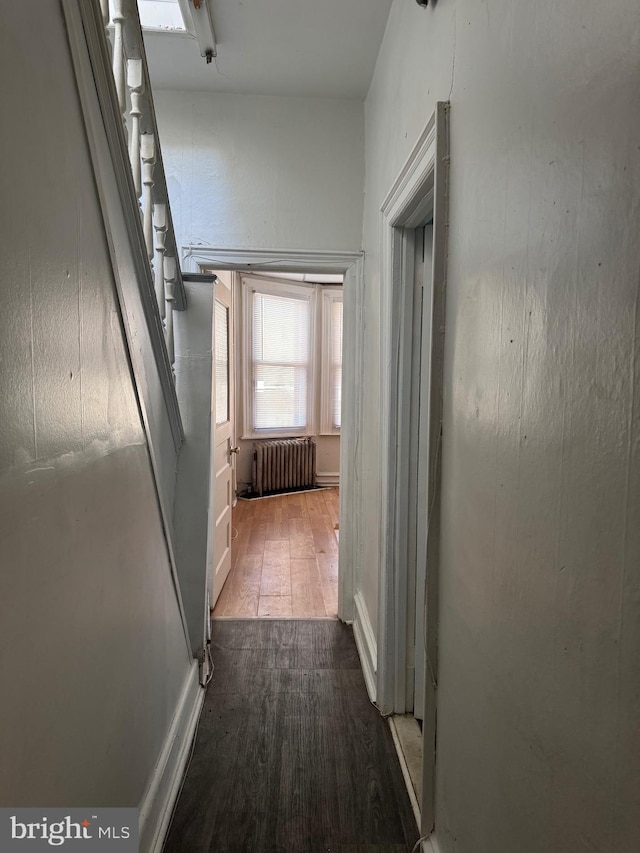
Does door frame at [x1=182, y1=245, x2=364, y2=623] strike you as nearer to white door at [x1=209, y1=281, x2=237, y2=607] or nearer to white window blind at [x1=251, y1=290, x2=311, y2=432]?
white door at [x1=209, y1=281, x2=237, y2=607]

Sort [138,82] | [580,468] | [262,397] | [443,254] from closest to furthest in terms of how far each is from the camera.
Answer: [580,468]
[443,254]
[138,82]
[262,397]

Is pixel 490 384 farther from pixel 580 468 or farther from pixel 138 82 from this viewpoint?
pixel 138 82

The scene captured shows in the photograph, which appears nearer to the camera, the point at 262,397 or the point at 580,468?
Result: the point at 580,468

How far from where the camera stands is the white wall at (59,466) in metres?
0.78

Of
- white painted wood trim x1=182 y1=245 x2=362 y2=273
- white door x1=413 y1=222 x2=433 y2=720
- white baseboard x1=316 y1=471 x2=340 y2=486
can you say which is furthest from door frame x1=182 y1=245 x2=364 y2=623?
white baseboard x1=316 y1=471 x2=340 y2=486

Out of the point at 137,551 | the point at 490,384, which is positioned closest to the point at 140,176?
the point at 137,551

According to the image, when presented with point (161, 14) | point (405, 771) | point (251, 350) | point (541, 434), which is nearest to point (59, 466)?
point (541, 434)

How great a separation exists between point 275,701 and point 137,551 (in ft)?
3.96

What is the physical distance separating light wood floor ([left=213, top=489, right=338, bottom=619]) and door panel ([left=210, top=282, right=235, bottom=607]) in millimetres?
181

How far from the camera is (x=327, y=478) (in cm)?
671

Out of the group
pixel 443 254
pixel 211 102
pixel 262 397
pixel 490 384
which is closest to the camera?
pixel 490 384

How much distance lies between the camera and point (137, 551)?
142cm

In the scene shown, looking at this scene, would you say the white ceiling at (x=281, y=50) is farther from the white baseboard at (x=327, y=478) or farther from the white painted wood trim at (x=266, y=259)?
the white baseboard at (x=327, y=478)

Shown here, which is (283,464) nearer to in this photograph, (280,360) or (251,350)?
(280,360)
